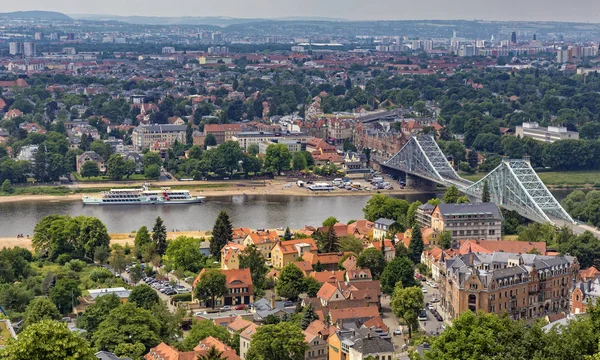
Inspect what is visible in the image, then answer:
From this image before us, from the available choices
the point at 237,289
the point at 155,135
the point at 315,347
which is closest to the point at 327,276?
the point at 237,289

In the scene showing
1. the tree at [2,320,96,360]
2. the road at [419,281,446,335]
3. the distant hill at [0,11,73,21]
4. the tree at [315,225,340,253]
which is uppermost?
the distant hill at [0,11,73,21]

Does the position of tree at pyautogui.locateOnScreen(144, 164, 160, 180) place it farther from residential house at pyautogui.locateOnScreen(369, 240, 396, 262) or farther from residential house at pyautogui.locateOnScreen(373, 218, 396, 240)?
residential house at pyautogui.locateOnScreen(369, 240, 396, 262)

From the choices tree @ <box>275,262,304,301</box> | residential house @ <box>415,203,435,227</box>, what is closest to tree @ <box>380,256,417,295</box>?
tree @ <box>275,262,304,301</box>

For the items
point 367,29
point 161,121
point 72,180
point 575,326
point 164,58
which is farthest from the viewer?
point 367,29

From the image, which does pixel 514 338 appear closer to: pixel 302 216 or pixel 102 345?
pixel 102 345

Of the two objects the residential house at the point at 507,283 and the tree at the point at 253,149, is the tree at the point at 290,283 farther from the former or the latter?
the tree at the point at 253,149

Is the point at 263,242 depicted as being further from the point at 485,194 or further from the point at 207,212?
the point at 207,212

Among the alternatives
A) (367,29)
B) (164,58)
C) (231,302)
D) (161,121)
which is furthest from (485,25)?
(231,302)
